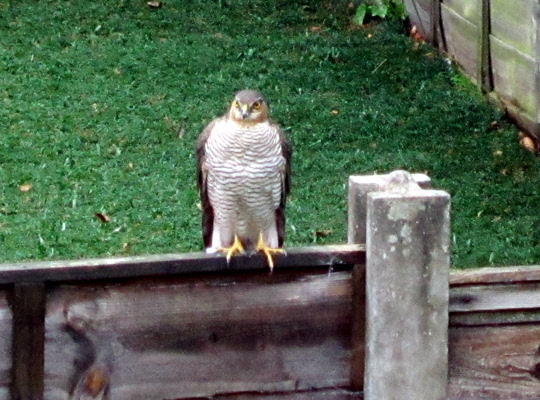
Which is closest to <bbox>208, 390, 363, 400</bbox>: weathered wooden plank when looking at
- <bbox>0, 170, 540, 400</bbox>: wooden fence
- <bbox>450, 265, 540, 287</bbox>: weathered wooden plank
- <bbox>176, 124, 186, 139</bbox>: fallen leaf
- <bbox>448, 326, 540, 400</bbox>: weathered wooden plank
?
<bbox>0, 170, 540, 400</bbox>: wooden fence

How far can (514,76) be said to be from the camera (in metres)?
7.01

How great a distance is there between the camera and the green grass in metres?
5.69

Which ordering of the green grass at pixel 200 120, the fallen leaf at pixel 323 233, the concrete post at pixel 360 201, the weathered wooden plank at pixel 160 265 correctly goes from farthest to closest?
the green grass at pixel 200 120, the fallen leaf at pixel 323 233, the concrete post at pixel 360 201, the weathered wooden plank at pixel 160 265

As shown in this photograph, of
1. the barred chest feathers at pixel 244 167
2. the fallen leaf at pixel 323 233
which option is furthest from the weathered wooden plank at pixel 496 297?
the fallen leaf at pixel 323 233

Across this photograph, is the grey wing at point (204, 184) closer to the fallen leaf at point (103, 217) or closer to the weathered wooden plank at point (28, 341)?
the weathered wooden plank at point (28, 341)

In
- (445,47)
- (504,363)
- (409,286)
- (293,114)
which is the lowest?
(504,363)

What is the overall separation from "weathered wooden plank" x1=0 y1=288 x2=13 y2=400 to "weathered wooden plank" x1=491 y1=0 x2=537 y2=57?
455cm

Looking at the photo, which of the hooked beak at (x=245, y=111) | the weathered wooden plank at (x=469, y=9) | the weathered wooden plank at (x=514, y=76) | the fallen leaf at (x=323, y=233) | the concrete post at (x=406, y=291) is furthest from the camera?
the weathered wooden plank at (x=469, y=9)

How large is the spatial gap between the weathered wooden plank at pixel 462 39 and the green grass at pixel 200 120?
172mm

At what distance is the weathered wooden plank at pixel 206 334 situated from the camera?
7.98 feet

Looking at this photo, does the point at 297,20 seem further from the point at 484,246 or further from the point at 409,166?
the point at 484,246

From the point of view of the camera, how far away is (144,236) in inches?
217

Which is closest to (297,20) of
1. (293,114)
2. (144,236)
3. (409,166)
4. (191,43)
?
(191,43)

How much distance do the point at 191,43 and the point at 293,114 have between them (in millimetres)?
1613
